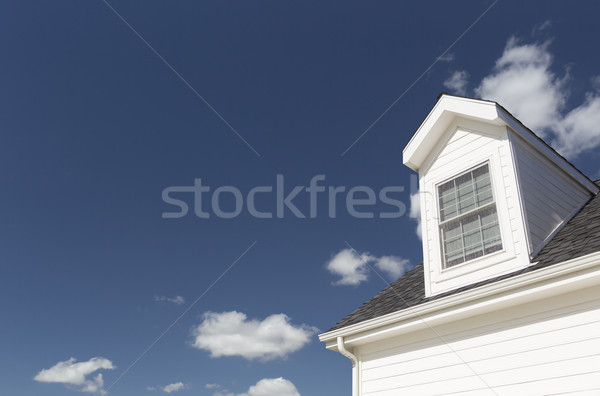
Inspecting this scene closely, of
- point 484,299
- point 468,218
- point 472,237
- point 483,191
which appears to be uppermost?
point 483,191

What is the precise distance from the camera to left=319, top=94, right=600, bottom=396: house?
4.84 meters

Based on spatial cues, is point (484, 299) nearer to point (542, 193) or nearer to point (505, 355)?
point (505, 355)

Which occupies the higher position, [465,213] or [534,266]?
[465,213]

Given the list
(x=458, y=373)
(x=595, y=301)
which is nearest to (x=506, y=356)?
(x=458, y=373)

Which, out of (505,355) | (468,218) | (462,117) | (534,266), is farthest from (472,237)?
(462,117)

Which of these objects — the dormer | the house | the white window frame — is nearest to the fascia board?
the house

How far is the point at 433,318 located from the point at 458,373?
720 millimetres

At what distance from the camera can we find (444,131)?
751 cm

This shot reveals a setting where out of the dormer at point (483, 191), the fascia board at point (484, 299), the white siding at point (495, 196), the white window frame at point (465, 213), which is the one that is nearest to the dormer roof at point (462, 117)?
the dormer at point (483, 191)

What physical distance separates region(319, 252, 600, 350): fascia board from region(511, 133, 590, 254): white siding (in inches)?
32.8

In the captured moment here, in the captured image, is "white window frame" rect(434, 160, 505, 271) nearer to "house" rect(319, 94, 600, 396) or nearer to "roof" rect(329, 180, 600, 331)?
"house" rect(319, 94, 600, 396)

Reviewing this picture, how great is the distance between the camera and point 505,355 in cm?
520

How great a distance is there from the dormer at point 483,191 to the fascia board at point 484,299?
56 cm

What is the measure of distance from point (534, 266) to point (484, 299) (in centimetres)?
71
